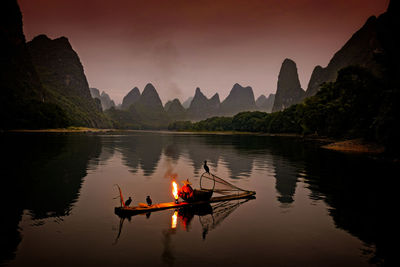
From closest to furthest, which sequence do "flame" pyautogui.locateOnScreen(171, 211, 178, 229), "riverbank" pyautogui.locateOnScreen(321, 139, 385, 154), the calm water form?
the calm water
"flame" pyautogui.locateOnScreen(171, 211, 178, 229)
"riverbank" pyautogui.locateOnScreen(321, 139, 385, 154)

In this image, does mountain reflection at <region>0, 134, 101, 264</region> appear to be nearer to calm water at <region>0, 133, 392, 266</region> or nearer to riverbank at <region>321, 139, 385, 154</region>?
calm water at <region>0, 133, 392, 266</region>

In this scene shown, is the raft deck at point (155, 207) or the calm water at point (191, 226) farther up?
the raft deck at point (155, 207)

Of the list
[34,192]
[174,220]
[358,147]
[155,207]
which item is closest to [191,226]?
[174,220]

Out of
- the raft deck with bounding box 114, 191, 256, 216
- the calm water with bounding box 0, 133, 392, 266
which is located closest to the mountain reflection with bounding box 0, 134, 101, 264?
the calm water with bounding box 0, 133, 392, 266

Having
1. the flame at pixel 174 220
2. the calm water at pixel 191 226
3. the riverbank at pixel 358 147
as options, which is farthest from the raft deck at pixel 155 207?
the riverbank at pixel 358 147

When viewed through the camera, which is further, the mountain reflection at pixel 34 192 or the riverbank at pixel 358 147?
the riverbank at pixel 358 147

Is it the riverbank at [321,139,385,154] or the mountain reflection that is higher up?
the riverbank at [321,139,385,154]

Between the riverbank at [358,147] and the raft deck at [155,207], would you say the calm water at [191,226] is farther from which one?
the riverbank at [358,147]

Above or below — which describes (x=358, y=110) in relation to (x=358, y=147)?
above

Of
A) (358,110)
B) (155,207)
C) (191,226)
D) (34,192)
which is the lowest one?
(34,192)

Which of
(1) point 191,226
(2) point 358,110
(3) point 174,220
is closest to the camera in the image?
(1) point 191,226

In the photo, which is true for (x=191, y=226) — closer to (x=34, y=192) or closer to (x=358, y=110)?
(x=34, y=192)

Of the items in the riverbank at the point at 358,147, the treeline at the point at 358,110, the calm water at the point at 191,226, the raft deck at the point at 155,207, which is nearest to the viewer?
the calm water at the point at 191,226

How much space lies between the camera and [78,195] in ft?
67.2
